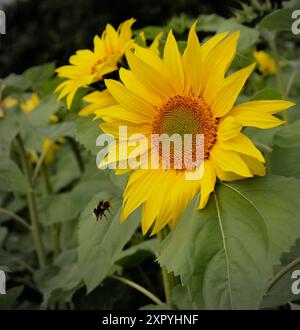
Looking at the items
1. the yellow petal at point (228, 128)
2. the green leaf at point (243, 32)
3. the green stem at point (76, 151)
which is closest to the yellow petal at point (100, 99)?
the yellow petal at point (228, 128)

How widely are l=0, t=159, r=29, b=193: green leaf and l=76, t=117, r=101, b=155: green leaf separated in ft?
0.50

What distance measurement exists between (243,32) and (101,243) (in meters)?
0.53

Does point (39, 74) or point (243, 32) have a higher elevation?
point (39, 74)

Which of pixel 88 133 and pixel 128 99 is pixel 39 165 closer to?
pixel 88 133

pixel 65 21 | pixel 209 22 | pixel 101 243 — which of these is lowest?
pixel 101 243

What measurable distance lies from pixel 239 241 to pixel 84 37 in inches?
247

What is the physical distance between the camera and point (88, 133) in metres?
1.10

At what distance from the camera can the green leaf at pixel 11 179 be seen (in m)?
1.17

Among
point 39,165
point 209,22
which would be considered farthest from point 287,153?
point 39,165

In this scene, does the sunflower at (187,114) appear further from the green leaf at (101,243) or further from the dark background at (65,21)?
the dark background at (65,21)

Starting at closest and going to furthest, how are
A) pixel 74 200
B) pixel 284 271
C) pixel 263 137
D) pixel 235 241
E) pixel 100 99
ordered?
pixel 235 241 < pixel 284 271 < pixel 100 99 < pixel 263 137 < pixel 74 200

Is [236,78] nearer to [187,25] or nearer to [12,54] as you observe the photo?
[187,25]

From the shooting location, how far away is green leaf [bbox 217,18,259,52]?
1302 millimetres
